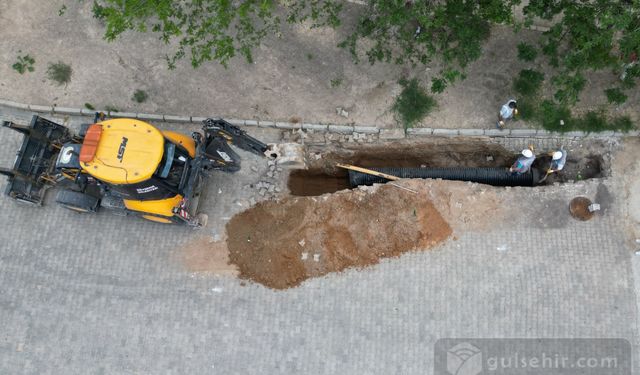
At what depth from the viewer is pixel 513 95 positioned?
12.2m

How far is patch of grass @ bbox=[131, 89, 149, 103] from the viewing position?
12203mm

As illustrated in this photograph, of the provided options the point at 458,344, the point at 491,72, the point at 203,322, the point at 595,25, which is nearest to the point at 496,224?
the point at 458,344

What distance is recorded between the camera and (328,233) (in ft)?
37.5

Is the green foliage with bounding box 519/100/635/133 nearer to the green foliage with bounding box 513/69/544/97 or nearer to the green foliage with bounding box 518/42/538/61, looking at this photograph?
the green foliage with bounding box 513/69/544/97

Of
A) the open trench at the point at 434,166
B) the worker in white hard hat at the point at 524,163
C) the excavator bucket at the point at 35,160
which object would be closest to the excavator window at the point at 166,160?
the open trench at the point at 434,166

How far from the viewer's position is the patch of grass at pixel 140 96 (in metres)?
12.2

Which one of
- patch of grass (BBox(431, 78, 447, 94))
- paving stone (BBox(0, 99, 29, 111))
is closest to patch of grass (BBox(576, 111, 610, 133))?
patch of grass (BBox(431, 78, 447, 94))

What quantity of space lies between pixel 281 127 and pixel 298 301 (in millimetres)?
4649

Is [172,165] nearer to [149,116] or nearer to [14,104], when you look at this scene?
[149,116]

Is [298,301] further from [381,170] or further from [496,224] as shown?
[496,224]

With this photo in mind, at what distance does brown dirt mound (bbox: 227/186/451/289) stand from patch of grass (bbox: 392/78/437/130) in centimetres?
204

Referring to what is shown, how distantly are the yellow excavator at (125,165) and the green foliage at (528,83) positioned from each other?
719cm

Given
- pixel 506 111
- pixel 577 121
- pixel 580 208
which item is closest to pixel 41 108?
pixel 506 111

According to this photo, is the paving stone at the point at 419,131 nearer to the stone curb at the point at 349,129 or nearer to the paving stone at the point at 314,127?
the stone curb at the point at 349,129
